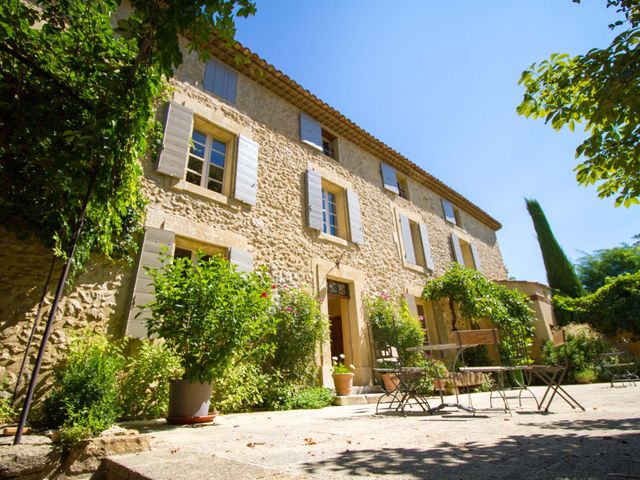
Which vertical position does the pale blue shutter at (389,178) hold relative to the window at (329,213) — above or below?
above

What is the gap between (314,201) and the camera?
7012mm

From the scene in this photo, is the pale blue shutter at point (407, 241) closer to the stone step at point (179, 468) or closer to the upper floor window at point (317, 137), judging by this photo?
the upper floor window at point (317, 137)

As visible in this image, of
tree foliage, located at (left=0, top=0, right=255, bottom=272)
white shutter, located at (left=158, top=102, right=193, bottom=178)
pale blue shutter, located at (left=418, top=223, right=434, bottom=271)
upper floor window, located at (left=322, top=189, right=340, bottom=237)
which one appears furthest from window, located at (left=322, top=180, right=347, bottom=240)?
tree foliage, located at (left=0, top=0, right=255, bottom=272)

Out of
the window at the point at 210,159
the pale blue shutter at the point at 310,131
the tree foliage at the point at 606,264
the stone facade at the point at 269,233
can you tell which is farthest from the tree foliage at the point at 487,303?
the tree foliage at the point at 606,264

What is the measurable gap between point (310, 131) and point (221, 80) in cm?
225

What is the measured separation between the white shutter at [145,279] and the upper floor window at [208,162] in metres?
1.42

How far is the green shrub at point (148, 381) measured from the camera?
3578mm

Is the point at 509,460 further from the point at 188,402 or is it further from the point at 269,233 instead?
the point at 269,233

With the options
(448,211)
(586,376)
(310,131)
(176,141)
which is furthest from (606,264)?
(176,141)

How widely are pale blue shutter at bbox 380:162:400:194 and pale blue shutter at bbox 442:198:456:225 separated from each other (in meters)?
2.48

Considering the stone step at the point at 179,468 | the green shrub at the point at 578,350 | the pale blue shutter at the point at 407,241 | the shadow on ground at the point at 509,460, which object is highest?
the pale blue shutter at the point at 407,241

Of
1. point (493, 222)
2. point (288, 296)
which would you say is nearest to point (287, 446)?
point (288, 296)

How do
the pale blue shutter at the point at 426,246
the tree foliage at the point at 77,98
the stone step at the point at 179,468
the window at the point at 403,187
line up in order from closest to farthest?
the stone step at the point at 179,468 < the tree foliage at the point at 77,98 < the pale blue shutter at the point at 426,246 < the window at the point at 403,187

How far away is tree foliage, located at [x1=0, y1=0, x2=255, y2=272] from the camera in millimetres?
1931
